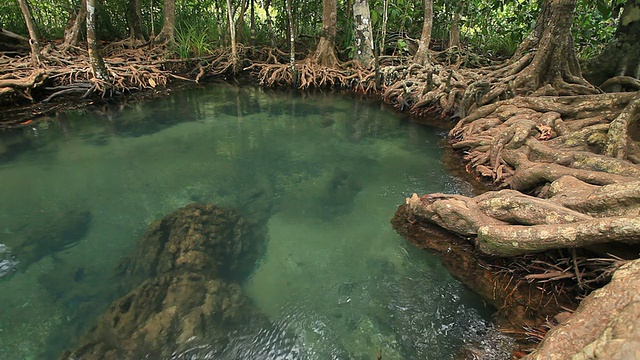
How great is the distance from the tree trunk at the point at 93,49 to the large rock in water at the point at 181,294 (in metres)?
5.16

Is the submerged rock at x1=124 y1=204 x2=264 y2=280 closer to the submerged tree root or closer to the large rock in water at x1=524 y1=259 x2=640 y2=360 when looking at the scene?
the submerged tree root

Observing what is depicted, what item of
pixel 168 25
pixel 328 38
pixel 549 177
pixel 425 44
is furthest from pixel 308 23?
pixel 549 177

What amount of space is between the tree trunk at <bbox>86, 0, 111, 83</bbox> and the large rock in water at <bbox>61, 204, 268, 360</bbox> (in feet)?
16.9

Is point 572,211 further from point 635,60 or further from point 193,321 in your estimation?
point 635,60

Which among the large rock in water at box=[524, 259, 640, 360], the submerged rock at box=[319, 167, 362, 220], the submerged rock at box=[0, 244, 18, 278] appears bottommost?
the submerged rock at box=[0, 244, 18, 278]

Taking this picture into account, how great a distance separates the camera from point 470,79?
7551mm

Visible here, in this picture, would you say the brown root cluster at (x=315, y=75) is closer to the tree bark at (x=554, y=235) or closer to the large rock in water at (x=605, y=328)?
the tree bark at (x=554, y=235)

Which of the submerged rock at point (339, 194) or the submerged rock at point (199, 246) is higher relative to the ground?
the submerged rock at point (339, 194)

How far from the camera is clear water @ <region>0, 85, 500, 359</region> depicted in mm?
3039

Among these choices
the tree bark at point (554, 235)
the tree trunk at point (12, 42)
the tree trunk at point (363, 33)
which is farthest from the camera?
the tree trunk at point (363, 33)

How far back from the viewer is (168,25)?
10461 millimetres

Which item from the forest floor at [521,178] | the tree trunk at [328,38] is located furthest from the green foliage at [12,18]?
the tree trunk at [328,38]

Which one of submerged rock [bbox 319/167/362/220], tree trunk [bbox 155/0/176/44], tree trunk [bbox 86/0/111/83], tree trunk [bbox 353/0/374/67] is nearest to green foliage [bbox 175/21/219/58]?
tree trunk [bbox 155/0/176/44]

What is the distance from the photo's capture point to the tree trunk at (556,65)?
5312 millimetres
